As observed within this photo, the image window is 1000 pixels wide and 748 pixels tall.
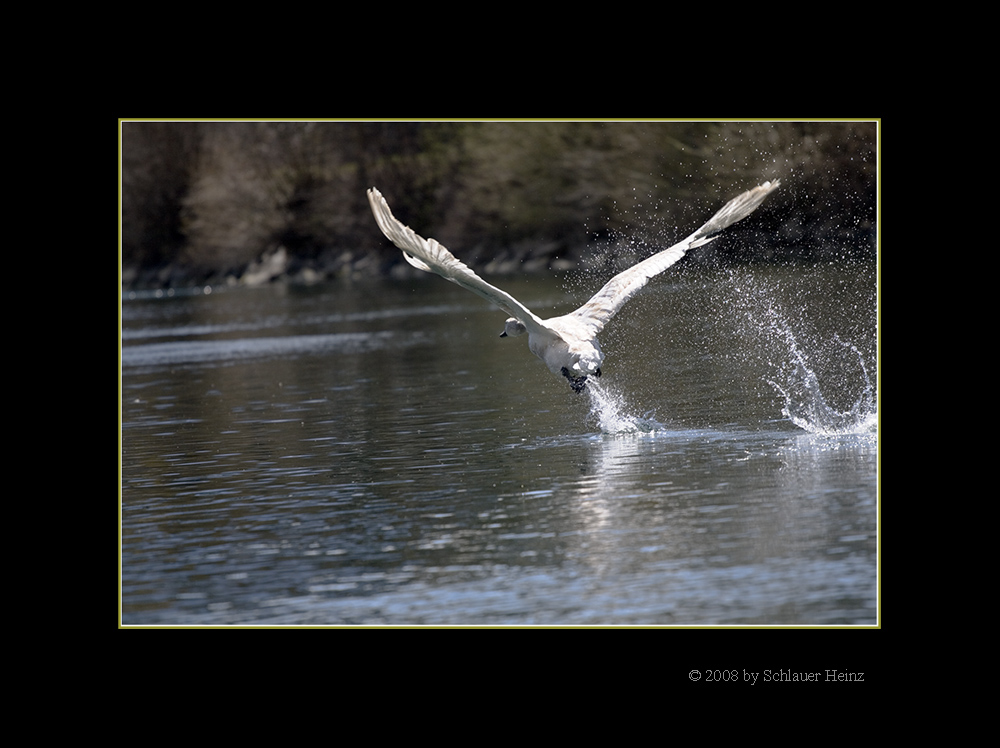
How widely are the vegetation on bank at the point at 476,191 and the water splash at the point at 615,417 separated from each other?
17.1m

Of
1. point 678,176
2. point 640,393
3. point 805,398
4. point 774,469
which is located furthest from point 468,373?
point 678,176

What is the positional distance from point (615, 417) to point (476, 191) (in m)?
40.2

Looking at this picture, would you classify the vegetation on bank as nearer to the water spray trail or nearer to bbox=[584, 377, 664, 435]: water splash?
the water spray trail

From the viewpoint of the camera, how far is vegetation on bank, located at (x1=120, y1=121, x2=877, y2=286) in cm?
3853

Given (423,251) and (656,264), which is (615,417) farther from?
(423,251)

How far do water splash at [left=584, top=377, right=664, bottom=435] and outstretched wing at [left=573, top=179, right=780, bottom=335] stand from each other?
2.72ft

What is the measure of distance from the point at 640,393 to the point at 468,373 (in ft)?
16.8

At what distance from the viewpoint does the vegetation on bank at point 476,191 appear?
38531 mm

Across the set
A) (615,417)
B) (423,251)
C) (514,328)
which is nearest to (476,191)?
(615,417)

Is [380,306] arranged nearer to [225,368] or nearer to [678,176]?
[678,176]

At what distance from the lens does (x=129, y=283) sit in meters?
65.6

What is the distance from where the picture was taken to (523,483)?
46.8ft

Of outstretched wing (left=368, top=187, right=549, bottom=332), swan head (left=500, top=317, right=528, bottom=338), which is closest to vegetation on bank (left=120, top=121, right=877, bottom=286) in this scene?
swan head (left=500, top=317, right=528, bottom=338)
